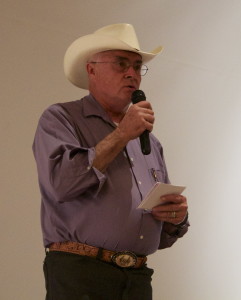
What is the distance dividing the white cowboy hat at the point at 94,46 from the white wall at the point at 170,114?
56 centimetres

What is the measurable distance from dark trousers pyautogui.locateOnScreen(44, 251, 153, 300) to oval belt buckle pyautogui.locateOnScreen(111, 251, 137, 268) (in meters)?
0.02

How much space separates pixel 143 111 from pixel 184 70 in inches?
66.8

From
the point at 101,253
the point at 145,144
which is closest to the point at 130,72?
the point at 145,144

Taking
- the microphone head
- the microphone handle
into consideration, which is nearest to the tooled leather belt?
the microphone handle

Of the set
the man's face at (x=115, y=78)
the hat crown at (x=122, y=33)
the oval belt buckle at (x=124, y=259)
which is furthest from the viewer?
the hat crown at (x=122, y=33)

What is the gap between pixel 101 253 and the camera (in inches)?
52.2

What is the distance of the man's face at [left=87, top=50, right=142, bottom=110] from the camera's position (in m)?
1.57

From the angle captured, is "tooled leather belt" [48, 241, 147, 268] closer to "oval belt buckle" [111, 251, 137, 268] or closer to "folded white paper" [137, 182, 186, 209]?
"oval belt buckle" [111, 251, 137, 268]

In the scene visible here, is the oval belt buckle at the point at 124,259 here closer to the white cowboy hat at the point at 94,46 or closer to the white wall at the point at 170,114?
the white cowboy hat at the point at 94,46

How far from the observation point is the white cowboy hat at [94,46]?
5.24ft

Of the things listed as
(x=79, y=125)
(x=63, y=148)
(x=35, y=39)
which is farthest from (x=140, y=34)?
(x=63, y=148)

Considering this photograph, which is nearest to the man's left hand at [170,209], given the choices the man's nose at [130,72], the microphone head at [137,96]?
the microphone head at [137,96]

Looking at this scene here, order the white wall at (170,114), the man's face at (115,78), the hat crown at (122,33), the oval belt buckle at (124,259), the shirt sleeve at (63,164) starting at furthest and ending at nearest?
1. the white wall at (170,114)
2. the hat crown at (122,33)
3. the man's face at (115,78)
4. the oval belt buckle at (124,259)
5. the shirt sleeve at (63,164)

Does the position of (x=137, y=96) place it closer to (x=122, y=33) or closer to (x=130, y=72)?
(x=130, y=72)
